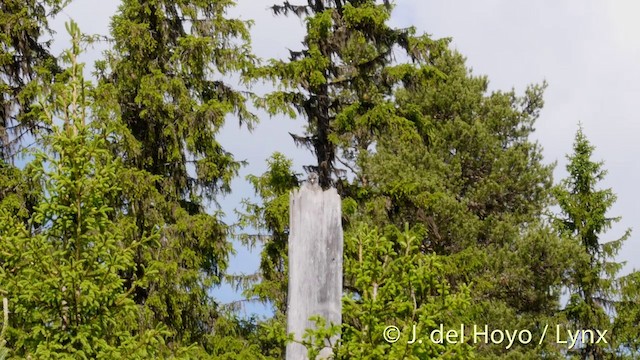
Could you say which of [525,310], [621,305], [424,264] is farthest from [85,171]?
[525,310]

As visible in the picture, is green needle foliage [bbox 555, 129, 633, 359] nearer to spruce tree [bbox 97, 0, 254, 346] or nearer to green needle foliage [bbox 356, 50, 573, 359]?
green needle foliage [bbox 356, 50, 573, 359]

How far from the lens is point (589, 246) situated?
21094 millimetres

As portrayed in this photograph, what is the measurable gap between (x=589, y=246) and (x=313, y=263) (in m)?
14.7

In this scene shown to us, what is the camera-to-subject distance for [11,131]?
1853 centimetres

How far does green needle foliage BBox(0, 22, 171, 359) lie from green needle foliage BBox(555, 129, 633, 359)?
521 inches

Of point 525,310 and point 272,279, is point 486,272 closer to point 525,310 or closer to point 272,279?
point 525,310

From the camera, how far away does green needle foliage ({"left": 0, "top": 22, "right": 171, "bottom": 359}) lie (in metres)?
8.79

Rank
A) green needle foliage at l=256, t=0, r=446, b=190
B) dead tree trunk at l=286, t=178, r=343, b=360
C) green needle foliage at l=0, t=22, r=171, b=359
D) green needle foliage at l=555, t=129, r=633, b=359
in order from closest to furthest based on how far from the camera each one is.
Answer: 1. dead tree trunk at l=286, t=178, r=343, b=360
2. green needle foliage at l=0, t=22, r=171, b=359
3. green needle foliage at l=256, t=0, r=446, b=190
4. green needle foliage at l=555, t=129, r=633, b=359

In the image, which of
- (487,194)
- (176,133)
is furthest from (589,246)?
(176,133)

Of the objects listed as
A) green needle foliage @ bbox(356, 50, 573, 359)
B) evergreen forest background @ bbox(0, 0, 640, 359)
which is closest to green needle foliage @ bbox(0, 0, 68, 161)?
evergreen forest background @ bbox(0, 0, 640, 359)

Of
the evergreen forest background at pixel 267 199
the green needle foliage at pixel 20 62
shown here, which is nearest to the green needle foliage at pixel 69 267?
the evergreen forest background at pixel 267 199

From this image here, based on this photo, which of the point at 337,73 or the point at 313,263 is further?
the point at 337,73

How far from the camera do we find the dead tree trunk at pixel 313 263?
761 cm

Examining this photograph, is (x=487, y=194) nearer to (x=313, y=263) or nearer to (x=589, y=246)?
(x=589, y=246)
